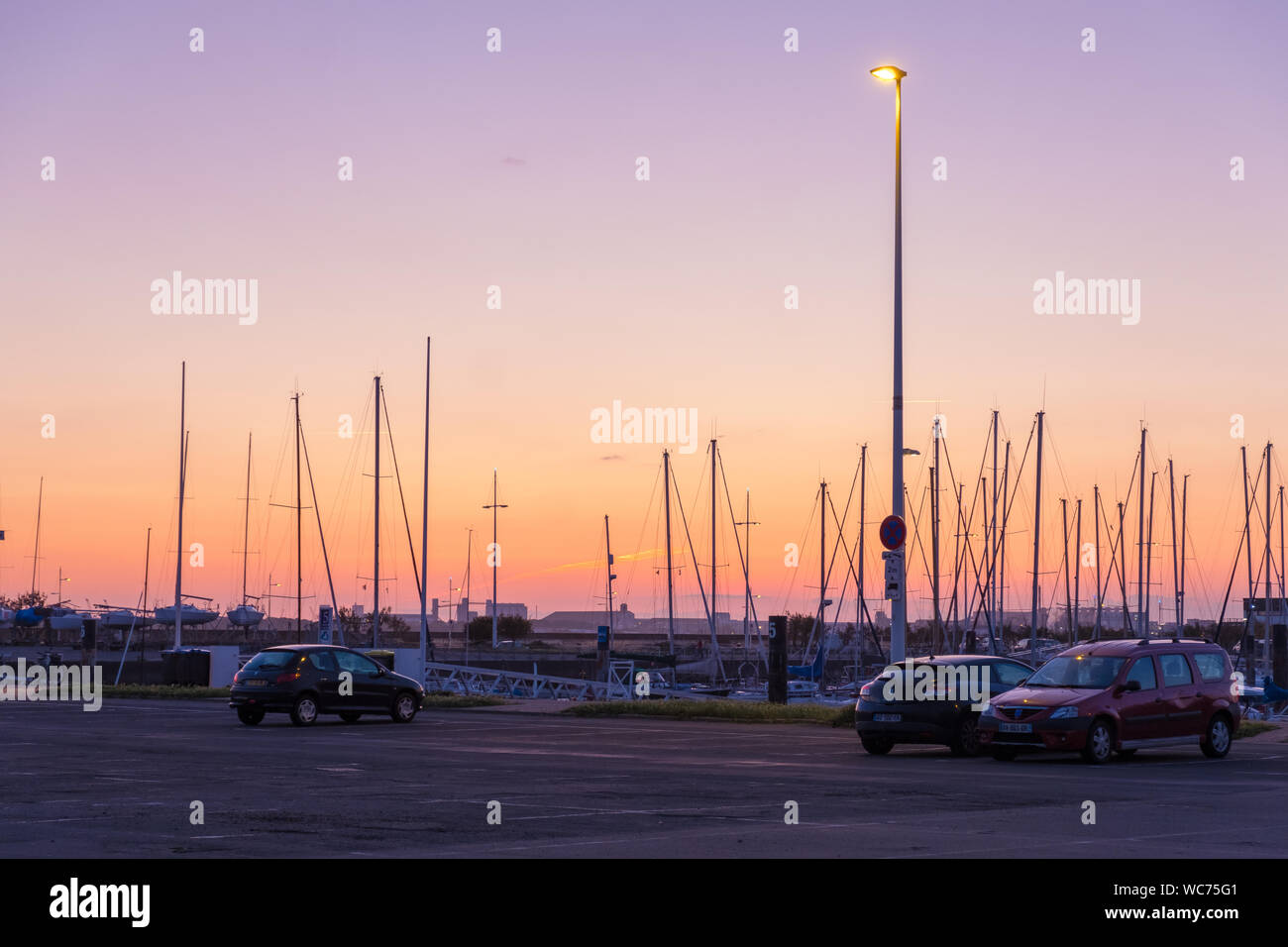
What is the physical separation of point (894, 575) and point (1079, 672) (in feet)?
18.3

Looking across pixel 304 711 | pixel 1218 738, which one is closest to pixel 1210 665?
pixel 1218 738

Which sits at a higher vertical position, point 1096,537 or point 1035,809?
point 1096,537

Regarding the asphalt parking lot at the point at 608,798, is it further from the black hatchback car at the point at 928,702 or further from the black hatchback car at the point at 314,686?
the black hatchback car at the point at 314,686

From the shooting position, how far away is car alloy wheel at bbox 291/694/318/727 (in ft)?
104

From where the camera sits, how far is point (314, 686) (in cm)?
3194

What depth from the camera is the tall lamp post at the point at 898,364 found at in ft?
90.2

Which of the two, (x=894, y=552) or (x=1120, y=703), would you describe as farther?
(x=894, y=552)

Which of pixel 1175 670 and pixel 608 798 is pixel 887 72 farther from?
pixel 608 798

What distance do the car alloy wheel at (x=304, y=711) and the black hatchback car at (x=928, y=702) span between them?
42.7ft

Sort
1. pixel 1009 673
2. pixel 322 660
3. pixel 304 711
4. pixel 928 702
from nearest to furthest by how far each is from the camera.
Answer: pixel 928 702 < pixel 1009 673 < pixel 304 711 < pixel 322 660
